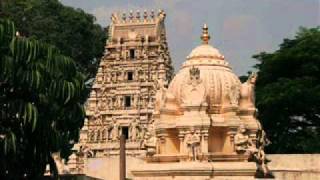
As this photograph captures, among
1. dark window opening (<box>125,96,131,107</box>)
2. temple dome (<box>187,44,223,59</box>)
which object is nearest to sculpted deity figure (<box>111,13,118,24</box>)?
dark window opening (<box>125,96,131,107</box>)

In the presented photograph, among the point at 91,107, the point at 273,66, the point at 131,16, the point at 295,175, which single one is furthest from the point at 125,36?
the point at 295,175

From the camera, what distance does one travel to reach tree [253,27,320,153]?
3941 cm

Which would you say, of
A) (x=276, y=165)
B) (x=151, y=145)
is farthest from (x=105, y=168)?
(x=151, y=145)

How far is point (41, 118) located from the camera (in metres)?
25.4

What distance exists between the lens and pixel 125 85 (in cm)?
5812

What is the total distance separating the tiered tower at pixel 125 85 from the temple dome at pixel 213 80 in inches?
1169

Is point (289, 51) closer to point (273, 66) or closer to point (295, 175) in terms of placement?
point (273, 66)

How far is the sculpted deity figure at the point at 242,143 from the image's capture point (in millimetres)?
23969

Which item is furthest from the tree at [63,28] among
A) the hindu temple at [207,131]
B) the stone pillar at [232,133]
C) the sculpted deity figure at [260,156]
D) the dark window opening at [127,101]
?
the stone pillar at [232,133]

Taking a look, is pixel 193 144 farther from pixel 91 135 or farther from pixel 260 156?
pixel 91 135

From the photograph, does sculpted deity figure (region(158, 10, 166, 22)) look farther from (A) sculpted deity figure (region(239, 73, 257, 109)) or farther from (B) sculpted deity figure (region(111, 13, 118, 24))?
(A) sculpted deity figure (region(239, 73, 257, 109))

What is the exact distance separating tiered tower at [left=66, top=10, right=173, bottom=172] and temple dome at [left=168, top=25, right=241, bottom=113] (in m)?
29.7

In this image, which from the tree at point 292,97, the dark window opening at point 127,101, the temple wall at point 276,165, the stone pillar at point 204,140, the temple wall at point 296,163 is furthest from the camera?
the dark window opening at point 127,101

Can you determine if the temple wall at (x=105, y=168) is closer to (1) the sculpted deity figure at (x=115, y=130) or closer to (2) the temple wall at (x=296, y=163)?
(2) the temple wall at (x=296, y=163)
